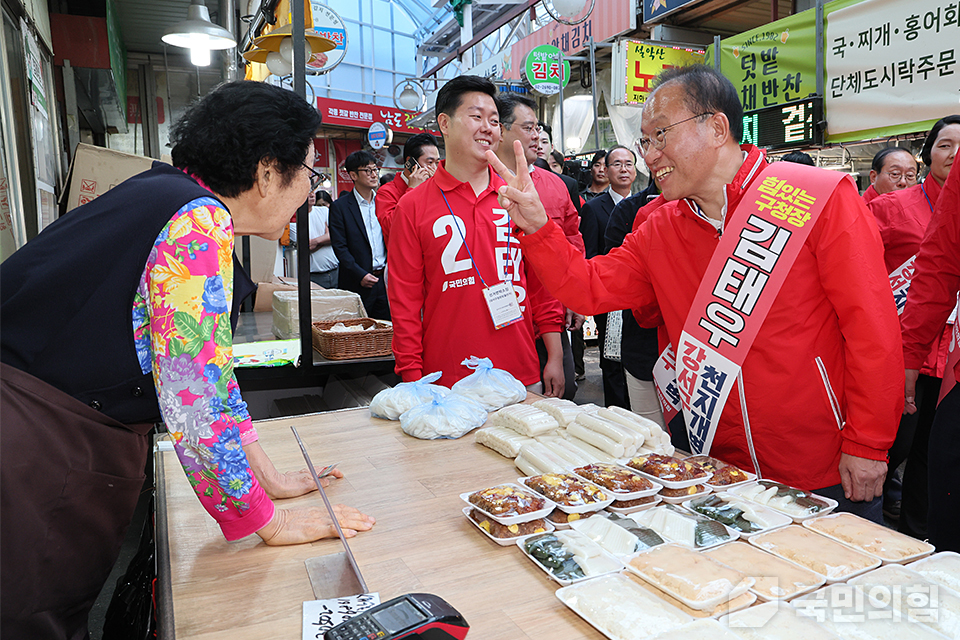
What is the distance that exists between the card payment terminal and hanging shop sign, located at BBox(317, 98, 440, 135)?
54.8 feet

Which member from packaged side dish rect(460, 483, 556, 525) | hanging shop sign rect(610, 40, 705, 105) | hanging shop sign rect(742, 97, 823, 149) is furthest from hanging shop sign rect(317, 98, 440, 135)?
packaged side dish rect(460, 483, 556, 525)

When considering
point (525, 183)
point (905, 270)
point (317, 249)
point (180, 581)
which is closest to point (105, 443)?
point (180, 581)

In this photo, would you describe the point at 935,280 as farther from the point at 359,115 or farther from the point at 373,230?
the point at 359,115

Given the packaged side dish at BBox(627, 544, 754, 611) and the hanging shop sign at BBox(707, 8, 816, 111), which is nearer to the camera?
the packaged side dish at BBox(627, 544, 754, 611)

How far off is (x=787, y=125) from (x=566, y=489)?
20.0 feet

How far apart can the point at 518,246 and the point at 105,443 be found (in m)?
1.83

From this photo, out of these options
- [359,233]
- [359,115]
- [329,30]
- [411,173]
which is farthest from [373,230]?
[359,115]

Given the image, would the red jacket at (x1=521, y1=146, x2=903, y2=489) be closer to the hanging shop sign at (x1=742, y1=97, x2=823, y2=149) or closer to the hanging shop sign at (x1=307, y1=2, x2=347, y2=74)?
the hanging shop sign at (x1=742, y1=97, x2=823, y2=149)

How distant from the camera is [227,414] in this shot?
1.27m

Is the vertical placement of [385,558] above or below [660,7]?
below

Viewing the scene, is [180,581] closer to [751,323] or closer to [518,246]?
[751,323]

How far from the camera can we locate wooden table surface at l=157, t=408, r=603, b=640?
1.05m

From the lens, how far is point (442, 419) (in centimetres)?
195

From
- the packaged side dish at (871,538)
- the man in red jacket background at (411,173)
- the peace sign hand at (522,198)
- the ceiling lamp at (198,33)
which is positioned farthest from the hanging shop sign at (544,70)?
the packaged side dish at (871,538)
